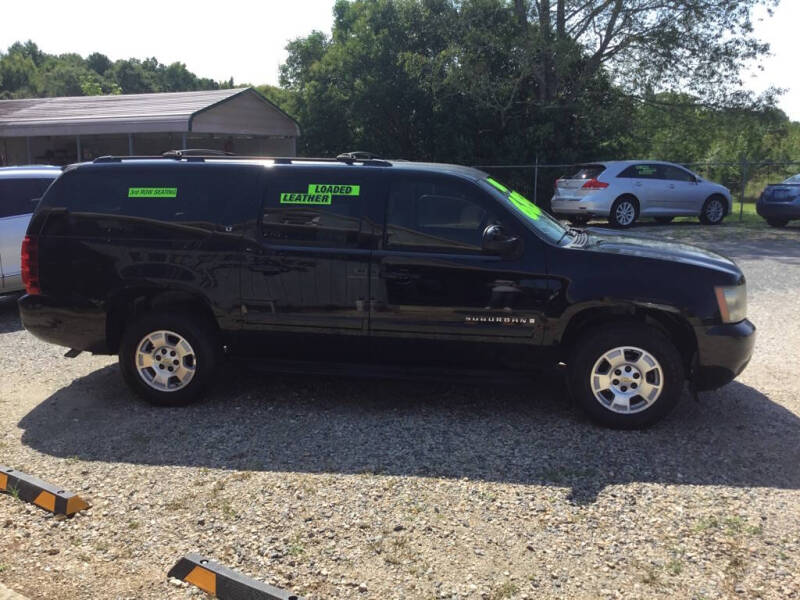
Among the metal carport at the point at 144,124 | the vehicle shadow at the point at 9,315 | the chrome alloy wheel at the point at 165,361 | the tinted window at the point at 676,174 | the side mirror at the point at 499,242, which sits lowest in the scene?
the vehicle shadow at the point at 9,315

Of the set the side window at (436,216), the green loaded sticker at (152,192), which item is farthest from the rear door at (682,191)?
the green loaded sticker at (152,192)

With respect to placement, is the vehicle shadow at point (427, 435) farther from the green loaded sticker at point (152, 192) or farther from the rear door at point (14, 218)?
the rear door at point (14, 218)

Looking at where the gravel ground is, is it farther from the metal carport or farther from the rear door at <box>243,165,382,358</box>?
the metal carport

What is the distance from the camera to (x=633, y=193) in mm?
17219

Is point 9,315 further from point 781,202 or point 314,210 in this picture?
point 781,202

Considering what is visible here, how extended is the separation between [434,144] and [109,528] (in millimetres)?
21751

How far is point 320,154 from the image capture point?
2717 cm

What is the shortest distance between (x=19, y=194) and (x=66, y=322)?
4.29 m

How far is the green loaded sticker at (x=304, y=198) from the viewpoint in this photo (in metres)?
5.32

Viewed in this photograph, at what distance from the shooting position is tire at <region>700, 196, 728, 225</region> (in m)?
18.3

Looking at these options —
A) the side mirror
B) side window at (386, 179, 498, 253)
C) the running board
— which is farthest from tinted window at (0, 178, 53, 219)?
the side mirror

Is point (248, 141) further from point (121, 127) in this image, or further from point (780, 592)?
point (780, 592)

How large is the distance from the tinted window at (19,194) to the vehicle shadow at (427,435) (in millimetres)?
3903

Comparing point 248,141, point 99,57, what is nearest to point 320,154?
point 248,141
